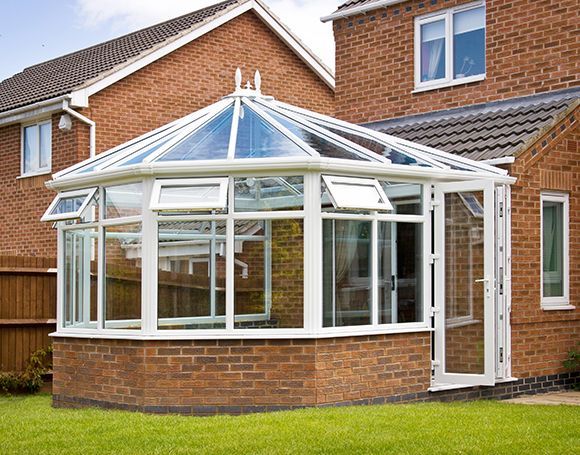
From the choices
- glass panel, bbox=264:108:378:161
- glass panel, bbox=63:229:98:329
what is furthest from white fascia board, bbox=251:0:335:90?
glass panel, bbox=63:229:98:329

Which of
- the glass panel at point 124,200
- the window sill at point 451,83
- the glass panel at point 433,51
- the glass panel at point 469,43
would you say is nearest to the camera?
the glass panel at point 124,200

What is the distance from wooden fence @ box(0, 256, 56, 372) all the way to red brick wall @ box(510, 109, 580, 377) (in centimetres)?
657

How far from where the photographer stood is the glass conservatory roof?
37.4 ft

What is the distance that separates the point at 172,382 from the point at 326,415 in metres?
1.91

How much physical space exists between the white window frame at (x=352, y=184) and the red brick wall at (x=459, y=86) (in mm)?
4632

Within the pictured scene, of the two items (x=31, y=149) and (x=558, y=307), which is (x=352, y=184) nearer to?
(x=558, y=307)

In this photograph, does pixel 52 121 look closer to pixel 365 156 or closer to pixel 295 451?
pixel 365 156

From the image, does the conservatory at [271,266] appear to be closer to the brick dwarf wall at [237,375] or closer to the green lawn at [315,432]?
the brick dwarf wall at [237,375]

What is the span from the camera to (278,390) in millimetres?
11039

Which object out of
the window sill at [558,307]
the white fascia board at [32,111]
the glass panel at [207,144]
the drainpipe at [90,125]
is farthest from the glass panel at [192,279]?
the white fascia board at [32,111]

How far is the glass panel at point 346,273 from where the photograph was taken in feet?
37.0

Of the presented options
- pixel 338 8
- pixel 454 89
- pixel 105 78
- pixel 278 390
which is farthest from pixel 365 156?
pixel 105 78

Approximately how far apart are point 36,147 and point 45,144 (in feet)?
1.11

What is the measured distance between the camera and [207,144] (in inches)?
462
